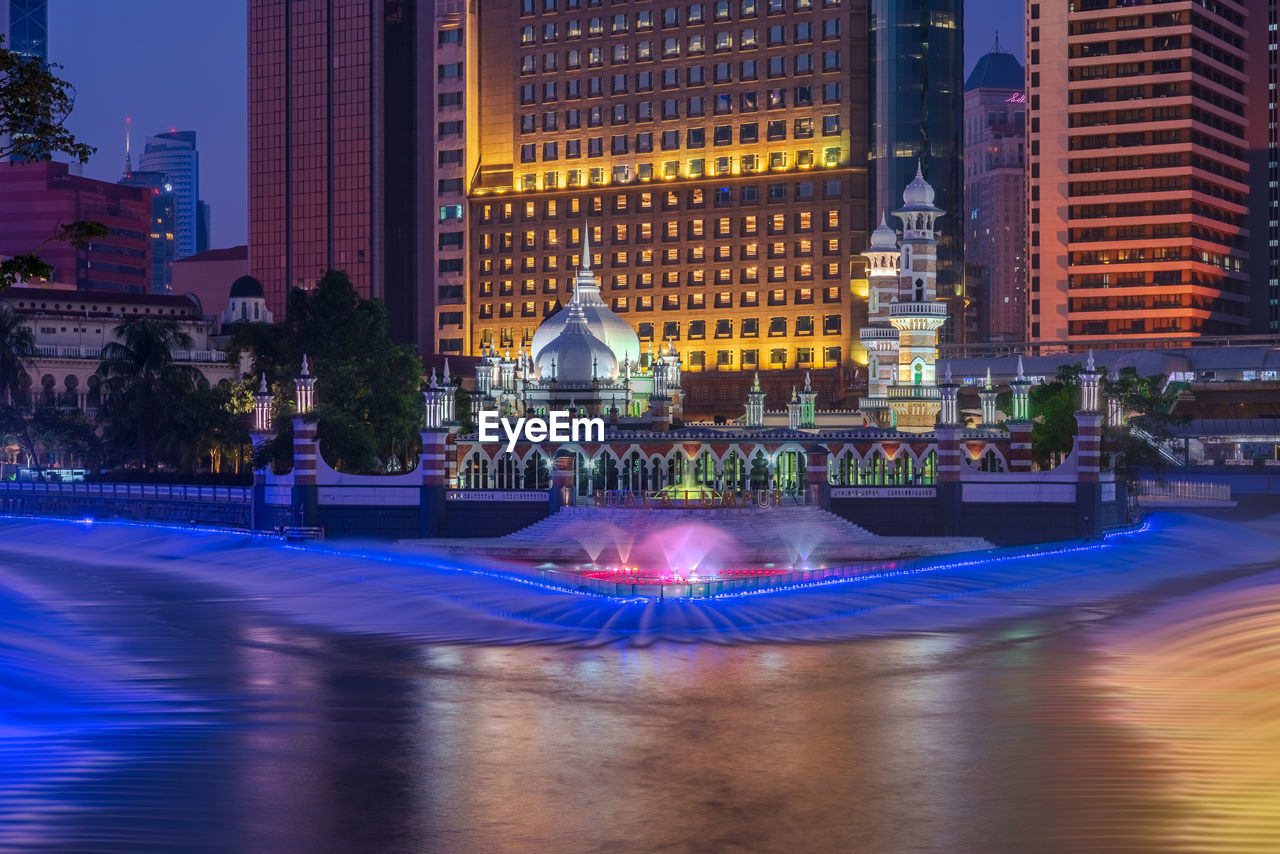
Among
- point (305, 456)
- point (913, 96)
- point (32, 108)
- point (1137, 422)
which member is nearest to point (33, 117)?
point (32, 108)

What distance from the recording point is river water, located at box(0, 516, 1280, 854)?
25.7 meters

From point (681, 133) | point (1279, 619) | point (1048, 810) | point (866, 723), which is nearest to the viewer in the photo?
point (1048, 810)

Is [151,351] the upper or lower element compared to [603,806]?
upper

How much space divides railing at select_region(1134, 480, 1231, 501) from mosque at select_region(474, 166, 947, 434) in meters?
15.2

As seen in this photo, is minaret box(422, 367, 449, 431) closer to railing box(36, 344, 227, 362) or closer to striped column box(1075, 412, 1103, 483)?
striped column box(1075, 412, 1103, 483)

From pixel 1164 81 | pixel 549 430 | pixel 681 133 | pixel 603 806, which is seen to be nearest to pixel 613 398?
pixel 549 430

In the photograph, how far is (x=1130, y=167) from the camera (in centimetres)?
17538

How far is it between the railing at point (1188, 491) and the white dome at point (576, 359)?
106 ft

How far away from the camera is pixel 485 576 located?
5797 cm

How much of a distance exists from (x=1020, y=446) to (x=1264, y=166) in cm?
13286

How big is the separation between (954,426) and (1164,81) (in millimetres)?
117898

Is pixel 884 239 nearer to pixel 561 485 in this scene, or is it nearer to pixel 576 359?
pixel 576 359

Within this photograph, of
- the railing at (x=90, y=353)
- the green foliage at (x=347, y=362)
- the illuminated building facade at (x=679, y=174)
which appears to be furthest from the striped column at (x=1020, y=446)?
the railing at (x=90, y=353)

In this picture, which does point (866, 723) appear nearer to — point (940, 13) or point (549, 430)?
point (549, 430)
